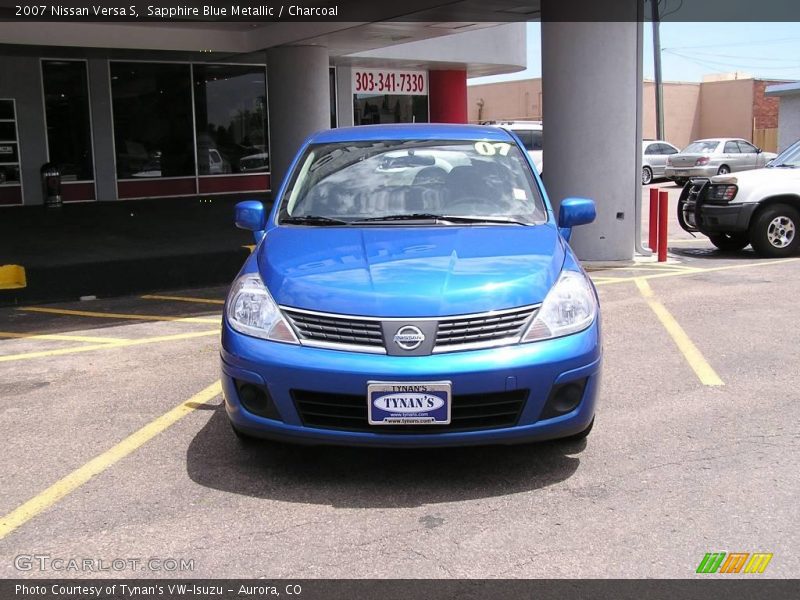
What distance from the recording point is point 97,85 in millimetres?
19969

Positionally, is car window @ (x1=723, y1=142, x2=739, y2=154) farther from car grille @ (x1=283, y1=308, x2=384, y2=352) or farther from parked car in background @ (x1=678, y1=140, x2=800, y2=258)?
car grille @ (x1=283, y1=308, x2=384, y2=352)

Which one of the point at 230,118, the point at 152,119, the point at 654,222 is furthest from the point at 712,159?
the point at 152,119

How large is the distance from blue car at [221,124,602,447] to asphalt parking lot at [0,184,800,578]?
29 cm

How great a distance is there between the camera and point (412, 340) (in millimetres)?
3930

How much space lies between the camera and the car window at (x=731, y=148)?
2793 cm

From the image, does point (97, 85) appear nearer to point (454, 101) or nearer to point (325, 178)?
point (454, 101)

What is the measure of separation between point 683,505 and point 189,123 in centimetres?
1957

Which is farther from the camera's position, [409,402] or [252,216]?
[252,216]

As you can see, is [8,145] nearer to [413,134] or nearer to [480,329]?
[413,134]

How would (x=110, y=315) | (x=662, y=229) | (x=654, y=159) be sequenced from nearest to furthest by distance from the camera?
(x=110, y=315)
(x=662, y=229)
(x=654, y=159)

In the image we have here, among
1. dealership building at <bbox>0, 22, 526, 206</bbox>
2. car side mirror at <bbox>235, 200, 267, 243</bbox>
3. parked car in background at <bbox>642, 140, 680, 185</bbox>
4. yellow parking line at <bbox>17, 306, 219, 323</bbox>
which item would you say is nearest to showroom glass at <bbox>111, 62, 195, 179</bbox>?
dealership building at <bbox>0, 22, 526, 206</bbox>

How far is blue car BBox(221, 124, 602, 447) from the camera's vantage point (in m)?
3.90

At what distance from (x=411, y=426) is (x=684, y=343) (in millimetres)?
3812

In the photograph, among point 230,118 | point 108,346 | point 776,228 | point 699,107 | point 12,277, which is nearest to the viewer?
point 108,346
